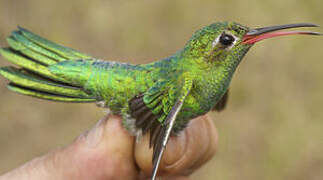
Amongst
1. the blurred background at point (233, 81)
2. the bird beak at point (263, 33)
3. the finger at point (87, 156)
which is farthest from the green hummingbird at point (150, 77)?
the blurred background at point (233, 81)

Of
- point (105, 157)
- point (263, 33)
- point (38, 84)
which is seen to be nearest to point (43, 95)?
point (38, 84)

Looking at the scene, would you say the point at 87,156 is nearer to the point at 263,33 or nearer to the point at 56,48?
the point at 56,48

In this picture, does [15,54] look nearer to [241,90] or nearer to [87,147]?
[87,147]

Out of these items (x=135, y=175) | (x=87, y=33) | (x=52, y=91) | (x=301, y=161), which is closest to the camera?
(x=52, y=91)

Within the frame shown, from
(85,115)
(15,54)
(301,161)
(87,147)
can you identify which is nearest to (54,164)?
(87,147)

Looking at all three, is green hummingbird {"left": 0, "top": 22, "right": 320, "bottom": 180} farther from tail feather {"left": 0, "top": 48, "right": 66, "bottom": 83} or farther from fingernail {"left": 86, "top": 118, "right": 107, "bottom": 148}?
fingernail {"left": 86, "top": 118, "right": 107, "bottom": 148}

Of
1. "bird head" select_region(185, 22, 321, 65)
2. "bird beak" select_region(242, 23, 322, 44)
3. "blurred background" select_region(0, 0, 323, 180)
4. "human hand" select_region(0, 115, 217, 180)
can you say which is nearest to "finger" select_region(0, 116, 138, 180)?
"human hand" select_region(0, 115, 217, 180)

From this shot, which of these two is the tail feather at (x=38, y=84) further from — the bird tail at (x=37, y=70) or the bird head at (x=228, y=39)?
the bird head at (x=228, y=39)
